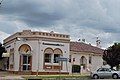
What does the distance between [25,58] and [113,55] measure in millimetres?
16368

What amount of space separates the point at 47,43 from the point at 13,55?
652 cm

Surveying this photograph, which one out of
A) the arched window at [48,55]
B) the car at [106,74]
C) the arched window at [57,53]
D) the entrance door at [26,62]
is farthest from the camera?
the arched window at [57,53]

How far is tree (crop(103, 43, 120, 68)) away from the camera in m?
59.7

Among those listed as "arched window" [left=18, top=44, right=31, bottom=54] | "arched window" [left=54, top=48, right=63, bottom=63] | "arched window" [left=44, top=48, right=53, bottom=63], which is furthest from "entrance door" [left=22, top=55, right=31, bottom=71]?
"arched window" [left=54, top=48, right=63, bottom=63]

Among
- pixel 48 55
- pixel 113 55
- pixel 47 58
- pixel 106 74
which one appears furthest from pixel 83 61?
pixel 106 74

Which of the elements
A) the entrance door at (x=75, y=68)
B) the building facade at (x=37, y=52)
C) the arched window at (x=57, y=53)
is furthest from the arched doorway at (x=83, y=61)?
the arched window at (x=57, y=53)

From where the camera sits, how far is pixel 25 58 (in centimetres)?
5353

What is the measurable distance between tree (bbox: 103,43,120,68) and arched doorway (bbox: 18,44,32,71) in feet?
50.6

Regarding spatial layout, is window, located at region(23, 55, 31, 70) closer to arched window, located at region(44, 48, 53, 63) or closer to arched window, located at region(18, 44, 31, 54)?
arched window, located at region(18, 44, 31, 54)

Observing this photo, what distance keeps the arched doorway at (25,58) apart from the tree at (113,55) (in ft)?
50.6

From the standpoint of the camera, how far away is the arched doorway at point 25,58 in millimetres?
53031

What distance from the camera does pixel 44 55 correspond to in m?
53.3

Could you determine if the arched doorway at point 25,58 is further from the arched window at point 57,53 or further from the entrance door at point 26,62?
the arched window at point 57,53

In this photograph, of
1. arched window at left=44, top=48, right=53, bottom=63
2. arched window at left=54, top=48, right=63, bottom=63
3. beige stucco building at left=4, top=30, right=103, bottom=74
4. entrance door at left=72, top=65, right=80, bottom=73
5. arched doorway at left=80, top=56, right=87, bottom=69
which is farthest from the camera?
arched doorway at left=80, top=56, right=87, bottom=69
